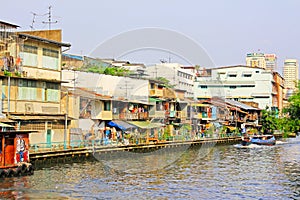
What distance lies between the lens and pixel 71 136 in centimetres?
4681

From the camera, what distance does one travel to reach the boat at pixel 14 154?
31.3 metres

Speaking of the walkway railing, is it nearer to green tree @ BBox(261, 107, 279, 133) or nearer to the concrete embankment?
the concrete embankment

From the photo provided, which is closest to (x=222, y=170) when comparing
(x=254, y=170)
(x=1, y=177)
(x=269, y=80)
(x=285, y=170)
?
(x=254, y=170)

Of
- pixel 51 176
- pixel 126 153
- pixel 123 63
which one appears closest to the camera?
pixel 51 176

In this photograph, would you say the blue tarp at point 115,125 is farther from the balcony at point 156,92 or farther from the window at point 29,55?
the window at point 29,55

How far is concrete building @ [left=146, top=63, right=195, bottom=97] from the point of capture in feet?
304

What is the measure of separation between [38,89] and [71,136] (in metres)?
6.67

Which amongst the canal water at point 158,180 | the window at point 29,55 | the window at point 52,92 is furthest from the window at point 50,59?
the canal water at point 158,180

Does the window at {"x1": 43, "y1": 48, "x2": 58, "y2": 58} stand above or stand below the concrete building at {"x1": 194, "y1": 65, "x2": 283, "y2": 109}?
below

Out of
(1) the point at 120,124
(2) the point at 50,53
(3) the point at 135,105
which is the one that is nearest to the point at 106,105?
(1) the point at 120,124

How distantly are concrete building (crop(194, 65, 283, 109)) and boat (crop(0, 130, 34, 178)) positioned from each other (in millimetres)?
79013

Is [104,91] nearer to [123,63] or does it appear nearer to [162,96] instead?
[162,96]

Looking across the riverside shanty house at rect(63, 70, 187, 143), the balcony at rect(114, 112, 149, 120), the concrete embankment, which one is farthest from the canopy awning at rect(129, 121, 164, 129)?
the concrete embankment

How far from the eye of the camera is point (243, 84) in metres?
112
